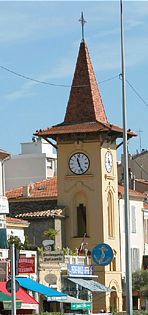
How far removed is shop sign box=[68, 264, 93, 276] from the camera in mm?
65688

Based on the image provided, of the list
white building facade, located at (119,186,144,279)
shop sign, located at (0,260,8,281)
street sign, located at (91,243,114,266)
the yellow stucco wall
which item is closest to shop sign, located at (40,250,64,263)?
shop sign, located at (0,260,8,281)

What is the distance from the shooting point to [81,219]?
3061 inches

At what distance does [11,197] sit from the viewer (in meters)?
80.8

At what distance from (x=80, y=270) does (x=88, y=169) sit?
11698mm

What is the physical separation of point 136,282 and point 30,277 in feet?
74.8

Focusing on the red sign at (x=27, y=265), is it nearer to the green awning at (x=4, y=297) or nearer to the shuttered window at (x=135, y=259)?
the green awning at (x=4, y=297)

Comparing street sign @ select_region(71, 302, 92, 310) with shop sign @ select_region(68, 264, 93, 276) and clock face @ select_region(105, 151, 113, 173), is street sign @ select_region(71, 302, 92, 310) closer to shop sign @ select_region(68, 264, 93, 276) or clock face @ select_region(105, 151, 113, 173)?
shop sign @ select_region(68, 264, 93, 276)

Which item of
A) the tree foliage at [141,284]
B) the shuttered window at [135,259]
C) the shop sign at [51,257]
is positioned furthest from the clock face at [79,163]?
the shop sign at [51,257]

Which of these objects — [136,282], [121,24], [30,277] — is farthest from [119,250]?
[121,24]

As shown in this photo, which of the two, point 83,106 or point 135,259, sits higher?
point 83,106

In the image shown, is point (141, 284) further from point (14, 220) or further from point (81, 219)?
point (14, 220)

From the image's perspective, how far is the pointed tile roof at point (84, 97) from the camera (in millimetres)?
78188

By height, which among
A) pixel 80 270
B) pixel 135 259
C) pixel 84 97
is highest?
pixel 84 97

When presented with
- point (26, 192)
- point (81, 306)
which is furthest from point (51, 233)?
point (81, 306)
